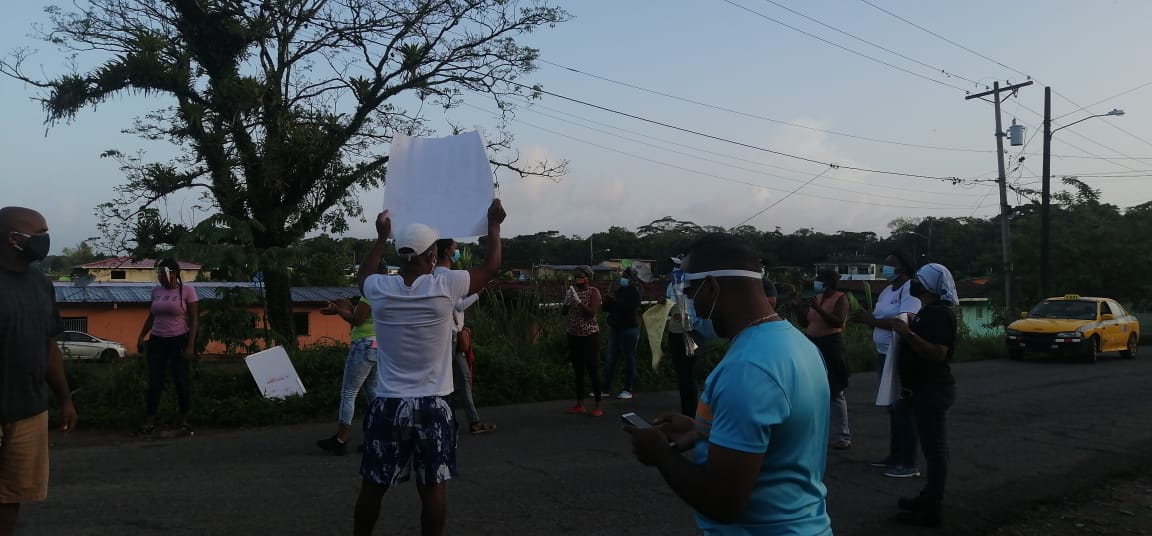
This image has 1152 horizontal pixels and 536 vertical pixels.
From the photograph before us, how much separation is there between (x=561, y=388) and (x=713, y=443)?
9.32m

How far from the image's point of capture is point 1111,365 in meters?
18.3

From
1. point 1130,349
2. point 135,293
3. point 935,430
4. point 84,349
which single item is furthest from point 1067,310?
point 135,293

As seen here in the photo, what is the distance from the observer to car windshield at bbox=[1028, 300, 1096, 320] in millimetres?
19797

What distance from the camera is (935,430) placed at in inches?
205

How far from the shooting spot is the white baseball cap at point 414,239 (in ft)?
12.5

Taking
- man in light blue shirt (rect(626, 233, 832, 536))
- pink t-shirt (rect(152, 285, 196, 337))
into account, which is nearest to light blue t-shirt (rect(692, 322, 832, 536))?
man in light blue shirt (rect(626, 233, 832, 536))

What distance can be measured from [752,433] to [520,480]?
473 cm

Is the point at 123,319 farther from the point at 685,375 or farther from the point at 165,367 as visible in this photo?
the point at 685,375

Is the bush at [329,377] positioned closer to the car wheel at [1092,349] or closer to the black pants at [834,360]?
the black pants at [834,360]

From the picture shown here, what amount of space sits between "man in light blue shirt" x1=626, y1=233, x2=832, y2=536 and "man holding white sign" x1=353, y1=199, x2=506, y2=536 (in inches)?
72.8

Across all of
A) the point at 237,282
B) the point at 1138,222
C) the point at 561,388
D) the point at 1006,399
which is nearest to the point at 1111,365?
the point at 1006,399

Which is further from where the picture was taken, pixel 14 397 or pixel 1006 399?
pixel 1006 399

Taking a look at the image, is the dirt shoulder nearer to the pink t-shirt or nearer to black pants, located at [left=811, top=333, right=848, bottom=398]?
A: black pants, located at [left=811, top=333, right=848, bottom=398]

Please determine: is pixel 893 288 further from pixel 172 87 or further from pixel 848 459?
pixel 172 87
